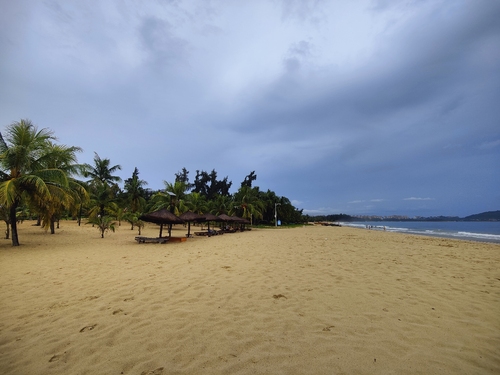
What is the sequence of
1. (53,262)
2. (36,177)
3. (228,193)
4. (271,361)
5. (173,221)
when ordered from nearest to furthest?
(271,361), (53,262), (36,177), (173,221), (228,193)

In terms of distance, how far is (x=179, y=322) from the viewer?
11.3 feet

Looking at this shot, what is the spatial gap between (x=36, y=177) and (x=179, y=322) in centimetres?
1129

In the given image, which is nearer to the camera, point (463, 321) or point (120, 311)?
point (463, 321)

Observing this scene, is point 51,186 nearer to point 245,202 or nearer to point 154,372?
point 154,372

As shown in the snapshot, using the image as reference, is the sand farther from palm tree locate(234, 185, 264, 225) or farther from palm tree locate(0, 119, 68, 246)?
palm tree locate(234, 185, 264, 225)

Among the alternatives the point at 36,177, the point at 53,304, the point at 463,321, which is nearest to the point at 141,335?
the point at 53,304

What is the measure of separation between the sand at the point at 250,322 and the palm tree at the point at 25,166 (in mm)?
6459

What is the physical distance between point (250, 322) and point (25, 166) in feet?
43.8

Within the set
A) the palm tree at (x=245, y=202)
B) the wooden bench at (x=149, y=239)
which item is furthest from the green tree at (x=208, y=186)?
the wooden bench at (x=149, y=239)

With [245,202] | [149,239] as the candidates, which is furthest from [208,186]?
[149,239]

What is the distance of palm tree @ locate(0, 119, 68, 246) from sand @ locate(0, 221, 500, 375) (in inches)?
254

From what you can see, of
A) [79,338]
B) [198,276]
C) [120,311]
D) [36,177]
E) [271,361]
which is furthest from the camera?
[36,177]

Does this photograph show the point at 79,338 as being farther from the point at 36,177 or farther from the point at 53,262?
the point at 36,177

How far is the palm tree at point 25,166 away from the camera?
10766 millimetres
